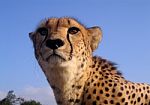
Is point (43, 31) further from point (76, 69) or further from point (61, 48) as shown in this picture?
point (76, 69)

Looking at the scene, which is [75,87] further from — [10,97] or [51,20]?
[10,97]

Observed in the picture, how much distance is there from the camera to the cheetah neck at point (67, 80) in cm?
557

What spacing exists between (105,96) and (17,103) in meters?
39.7

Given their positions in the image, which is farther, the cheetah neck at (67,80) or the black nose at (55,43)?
the cheetah neck at (67,80)

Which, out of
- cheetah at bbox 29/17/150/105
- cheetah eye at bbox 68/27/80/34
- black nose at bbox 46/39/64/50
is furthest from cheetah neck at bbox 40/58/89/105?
cheetah eye at bbox 68/27/80/34

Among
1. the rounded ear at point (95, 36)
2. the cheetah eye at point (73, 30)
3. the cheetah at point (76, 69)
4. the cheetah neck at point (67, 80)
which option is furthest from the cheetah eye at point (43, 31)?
the rounded ear at point (95, 36)

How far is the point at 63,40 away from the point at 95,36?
2.32ft

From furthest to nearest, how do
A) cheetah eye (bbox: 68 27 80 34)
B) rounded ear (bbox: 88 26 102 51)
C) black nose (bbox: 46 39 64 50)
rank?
rounded ear (bbox: 88 26 102 51) < cheetah eye (bbox: 68 27 80 34) < black nose (bbox: 46 39 64 50)

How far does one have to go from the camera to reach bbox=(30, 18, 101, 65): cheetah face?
5473mm

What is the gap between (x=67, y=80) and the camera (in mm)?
5660

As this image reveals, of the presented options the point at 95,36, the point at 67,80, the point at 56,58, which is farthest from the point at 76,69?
the point at 95,36

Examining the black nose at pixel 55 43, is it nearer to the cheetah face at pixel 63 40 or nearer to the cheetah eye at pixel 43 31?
the cheetah face at pixel 63 40

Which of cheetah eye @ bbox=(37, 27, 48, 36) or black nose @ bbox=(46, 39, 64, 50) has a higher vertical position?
cheetah eye @ bbox=(37, 27, 48, 36)

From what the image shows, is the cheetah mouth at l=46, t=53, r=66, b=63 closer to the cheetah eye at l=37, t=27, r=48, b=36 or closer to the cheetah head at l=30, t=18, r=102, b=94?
the cheetah head at l=30, t=18, r=102, b=94
